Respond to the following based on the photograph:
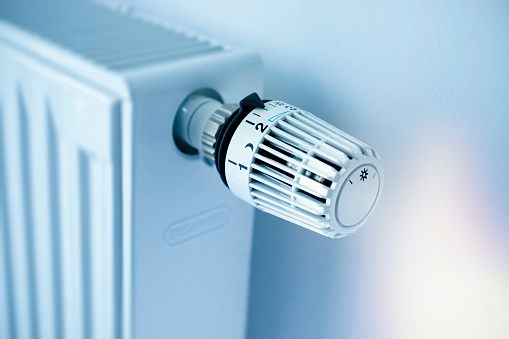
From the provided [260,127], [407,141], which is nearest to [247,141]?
[260,127]

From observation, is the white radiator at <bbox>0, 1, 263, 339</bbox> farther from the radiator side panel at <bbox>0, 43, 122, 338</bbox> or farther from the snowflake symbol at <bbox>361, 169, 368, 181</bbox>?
the snowflake symbol at <bbox>361, 169, 368, 181</bbox>

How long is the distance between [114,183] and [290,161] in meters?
0.10

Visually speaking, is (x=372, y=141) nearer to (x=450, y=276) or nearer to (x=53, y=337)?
(x=450, y=276)

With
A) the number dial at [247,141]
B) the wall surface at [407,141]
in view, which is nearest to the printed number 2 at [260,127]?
the number dial at [247,141]

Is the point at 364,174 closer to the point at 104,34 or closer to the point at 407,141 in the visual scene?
the point at 407,141

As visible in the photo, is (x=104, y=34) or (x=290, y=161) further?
(x=104, y=34)

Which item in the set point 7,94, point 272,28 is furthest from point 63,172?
point 272,28

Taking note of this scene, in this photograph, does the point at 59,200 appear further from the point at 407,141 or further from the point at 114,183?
the point at 407,141

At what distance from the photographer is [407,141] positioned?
0.38 meters

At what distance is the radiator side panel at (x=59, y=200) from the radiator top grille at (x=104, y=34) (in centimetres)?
3

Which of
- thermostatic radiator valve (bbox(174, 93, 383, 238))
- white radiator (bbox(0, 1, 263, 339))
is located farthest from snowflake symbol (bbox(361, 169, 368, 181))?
white radiator (bbox(0, 1, 263, 339))

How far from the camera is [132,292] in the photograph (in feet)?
1.20

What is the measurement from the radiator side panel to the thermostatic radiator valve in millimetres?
53

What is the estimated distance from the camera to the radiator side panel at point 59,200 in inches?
13.6
